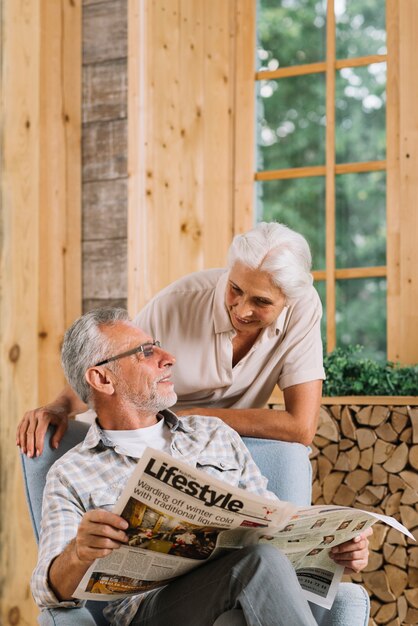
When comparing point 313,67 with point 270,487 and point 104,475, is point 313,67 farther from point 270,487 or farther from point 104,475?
point 104,475

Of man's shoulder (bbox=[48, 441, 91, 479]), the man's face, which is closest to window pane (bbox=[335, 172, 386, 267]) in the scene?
the man's face

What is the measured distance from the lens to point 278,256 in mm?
2180

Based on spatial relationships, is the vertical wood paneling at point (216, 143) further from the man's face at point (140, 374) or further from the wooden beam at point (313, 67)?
the man's face at point (140, 374)

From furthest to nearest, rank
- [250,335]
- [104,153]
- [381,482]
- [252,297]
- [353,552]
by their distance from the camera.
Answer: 1. [104,153]
2. [381,482]
3. [250,335]
4. [252,297]
5. [353,552]

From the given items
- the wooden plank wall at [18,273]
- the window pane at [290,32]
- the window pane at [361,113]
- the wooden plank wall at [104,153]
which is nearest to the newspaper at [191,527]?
the wooden plank wall at [18,273]

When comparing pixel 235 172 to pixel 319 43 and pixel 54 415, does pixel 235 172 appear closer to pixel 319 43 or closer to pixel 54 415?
pixel 319 43

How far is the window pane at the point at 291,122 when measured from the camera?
12.0 feet

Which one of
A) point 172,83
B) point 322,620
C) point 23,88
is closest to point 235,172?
point 172,83

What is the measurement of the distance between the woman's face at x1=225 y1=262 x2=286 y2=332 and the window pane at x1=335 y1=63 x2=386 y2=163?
5.07 feet

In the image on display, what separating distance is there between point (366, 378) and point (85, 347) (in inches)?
55.9

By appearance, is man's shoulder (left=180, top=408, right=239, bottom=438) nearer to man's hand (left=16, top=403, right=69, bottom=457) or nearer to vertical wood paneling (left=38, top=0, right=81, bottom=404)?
man's hand (left=16, top=403, right=69, bottom=457)

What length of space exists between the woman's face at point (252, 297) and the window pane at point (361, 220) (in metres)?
1.40

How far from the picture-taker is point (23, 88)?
3.09 meters

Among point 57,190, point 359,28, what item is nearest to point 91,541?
point 57,190
